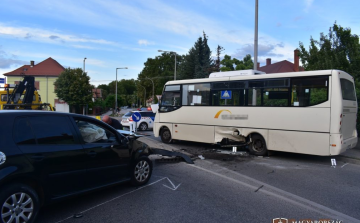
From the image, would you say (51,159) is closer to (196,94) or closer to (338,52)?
(196,94)

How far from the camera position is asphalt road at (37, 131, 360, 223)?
454 centimetres

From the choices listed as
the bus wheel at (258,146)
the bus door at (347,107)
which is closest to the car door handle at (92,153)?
the bus wheel at (258,146)

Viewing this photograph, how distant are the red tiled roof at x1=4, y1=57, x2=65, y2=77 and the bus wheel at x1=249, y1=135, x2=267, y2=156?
5393cm

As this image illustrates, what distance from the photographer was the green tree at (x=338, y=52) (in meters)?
13.8

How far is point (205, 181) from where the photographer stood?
22.0 ft

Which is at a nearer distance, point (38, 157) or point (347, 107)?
point (38, 157)

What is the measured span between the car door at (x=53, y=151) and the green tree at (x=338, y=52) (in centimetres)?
1307

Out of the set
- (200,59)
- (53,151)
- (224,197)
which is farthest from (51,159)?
(200,59)

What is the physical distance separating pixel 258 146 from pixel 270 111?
4.67 ft

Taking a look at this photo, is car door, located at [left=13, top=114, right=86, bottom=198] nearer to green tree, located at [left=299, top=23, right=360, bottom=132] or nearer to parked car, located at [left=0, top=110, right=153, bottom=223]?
parked car, located at [left=0, top=110, right=153, bottom=223]

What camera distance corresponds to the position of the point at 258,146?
10.4 meters

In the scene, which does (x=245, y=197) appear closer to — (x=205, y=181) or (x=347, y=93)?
(x=205, y=181)

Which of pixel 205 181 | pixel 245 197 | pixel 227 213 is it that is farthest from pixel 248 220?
pixel 205 181

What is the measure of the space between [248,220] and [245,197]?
3.92 feet
